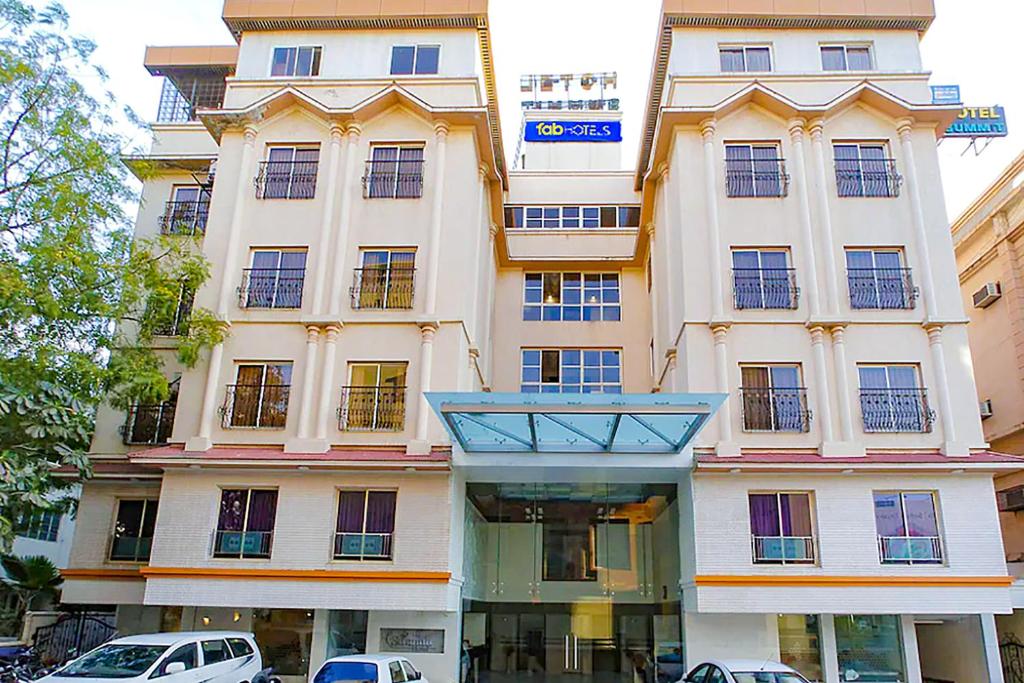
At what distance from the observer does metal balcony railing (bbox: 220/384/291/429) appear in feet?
52.3

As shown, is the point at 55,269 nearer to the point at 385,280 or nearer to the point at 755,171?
the point at 385,280

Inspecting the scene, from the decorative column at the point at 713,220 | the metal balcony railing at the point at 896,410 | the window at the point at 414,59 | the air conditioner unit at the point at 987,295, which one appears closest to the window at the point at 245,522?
the decorative column at the point at 713,220

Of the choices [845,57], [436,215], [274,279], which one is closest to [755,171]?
[845,57]

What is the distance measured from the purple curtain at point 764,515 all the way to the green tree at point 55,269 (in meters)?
12.0

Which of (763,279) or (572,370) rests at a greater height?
(763,279)

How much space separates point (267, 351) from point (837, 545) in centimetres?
1212

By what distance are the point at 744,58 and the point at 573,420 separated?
10400 mm

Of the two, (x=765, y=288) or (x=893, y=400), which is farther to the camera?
(x=765, y=288)

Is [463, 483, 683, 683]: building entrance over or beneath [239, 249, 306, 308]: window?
beneath

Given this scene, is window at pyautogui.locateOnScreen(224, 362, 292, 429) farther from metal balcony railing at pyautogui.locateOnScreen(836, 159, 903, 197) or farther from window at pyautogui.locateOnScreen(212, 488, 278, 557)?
metal balcony railing at pyautogui.locateOnScreen(836, 159, 903, 197)

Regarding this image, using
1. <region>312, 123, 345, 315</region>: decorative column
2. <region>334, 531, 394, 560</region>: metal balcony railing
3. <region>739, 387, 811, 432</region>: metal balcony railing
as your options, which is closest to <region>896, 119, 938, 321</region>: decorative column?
<region>739, 387, 811, 432</region>: metal balcony railing

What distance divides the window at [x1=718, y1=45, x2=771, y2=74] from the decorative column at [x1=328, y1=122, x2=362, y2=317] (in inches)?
349

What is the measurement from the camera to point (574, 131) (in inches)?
1140

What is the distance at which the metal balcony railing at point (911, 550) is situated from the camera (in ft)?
47.5
